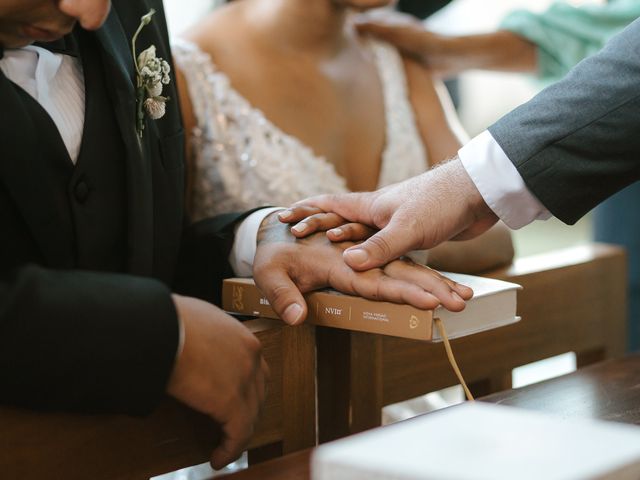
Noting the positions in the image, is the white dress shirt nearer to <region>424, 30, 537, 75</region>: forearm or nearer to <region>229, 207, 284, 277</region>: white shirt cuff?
<region>229, 207, 284, 277</region>: white shirt cuff

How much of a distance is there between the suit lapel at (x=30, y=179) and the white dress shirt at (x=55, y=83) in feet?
0.21

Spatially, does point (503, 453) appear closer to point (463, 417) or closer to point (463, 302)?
point (463, 417)

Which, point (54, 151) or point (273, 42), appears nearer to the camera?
point (54, 151)

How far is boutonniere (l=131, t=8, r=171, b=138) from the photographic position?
1.22 metres

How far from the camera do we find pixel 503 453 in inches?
23.7

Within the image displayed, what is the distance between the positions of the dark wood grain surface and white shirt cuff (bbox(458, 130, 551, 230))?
232 millimetres

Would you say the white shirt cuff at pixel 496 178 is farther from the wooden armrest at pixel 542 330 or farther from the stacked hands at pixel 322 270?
the wooden armrest at pixel 542 330

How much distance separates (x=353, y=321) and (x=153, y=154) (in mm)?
411

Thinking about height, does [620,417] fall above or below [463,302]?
below

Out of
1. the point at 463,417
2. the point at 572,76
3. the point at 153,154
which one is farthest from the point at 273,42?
the point at 463,417

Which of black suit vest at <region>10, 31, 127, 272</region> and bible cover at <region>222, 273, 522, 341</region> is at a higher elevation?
black suit vest at <region>10, 31, 127, 272</region>

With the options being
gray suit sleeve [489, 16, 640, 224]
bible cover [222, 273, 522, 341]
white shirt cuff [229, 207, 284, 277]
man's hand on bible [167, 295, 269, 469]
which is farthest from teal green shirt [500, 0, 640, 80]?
man's hand on bible [167, 295, 269, 469]

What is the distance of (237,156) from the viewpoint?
1.74 m

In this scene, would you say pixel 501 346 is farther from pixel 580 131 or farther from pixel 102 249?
pixel 102 249
